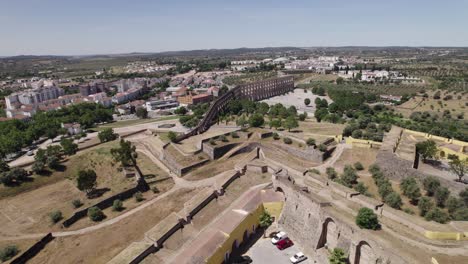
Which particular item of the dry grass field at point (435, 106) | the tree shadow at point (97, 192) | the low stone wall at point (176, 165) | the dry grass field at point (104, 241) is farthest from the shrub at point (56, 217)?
the dry grass field at point (435, 106)

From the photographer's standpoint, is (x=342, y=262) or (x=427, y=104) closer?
(x=342, y=262)

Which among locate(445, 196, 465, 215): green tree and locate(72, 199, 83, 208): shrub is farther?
locate(72, 199, 83, 208): shrub

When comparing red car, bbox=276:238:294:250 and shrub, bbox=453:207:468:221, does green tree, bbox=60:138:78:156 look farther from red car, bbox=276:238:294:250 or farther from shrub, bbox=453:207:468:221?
shrub, bbox=453:207:468:221

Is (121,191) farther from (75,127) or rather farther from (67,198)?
(75,127)

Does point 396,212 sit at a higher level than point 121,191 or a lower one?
higher

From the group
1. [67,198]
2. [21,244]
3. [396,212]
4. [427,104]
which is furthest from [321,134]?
→ [427,104]

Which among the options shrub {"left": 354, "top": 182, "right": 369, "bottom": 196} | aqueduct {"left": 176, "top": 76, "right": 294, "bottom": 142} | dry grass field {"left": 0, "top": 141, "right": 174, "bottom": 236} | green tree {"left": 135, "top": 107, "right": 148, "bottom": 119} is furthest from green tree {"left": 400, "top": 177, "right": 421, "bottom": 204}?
green tree {"left": 135, "top": 107, "right": 148, "bottom": 119}

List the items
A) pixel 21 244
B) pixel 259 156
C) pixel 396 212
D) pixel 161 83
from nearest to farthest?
1. pixel 396 212
2. pixel 21 244
3. pixel 259 156
4. pixel 161 83
